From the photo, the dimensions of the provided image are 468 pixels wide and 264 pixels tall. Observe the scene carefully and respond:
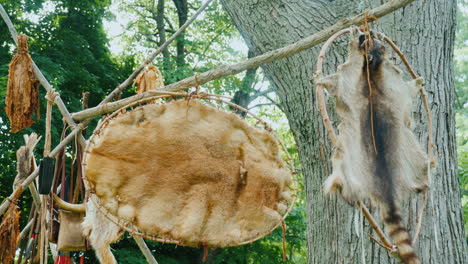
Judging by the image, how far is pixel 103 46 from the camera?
9.03 meters

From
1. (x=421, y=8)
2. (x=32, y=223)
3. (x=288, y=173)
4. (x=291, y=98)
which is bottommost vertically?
(x=32, y=223)

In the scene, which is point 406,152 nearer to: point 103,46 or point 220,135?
point 220,135

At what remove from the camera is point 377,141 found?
4.75ft

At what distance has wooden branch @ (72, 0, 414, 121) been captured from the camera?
158 cm

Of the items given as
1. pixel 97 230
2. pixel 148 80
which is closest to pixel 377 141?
pixel 97 230

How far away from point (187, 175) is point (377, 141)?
61 centimetres

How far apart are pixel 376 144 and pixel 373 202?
7.4 inches

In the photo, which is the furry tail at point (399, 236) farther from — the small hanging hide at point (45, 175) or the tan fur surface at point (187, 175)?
the small hanging hide at point (45, 175)

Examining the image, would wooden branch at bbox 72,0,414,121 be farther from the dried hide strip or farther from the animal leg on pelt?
the animal leg on pelt

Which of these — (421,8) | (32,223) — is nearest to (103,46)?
(32,223)

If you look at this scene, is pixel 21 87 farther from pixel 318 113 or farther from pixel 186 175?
pixel 318 113

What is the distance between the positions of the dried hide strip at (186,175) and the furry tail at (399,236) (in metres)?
0.34

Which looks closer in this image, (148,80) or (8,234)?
(8,234)

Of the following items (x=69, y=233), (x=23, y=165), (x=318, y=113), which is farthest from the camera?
(x=23, y=165)
